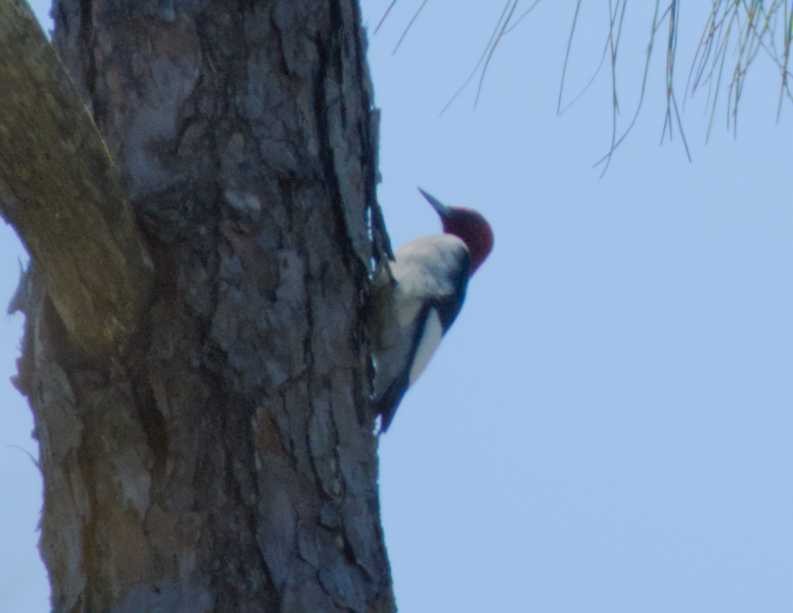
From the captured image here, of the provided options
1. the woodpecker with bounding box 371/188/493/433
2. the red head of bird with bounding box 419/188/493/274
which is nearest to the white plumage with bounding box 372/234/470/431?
the woodpecker with bounding box 371/188/493/433

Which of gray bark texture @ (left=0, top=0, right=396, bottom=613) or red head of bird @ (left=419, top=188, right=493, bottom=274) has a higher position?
red head of bird @ (left=419, top=188, right=493, bottom=274)

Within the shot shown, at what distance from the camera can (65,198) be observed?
207cm

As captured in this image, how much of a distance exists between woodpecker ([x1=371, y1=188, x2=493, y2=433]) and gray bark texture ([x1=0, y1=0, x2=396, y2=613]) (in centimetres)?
76

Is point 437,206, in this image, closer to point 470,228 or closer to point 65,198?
point 470,228

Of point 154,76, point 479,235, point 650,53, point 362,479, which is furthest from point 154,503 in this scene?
point 479,235

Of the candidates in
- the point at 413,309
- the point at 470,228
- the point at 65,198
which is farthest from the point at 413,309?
the point at 65,198

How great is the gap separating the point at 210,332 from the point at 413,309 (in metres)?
1.51

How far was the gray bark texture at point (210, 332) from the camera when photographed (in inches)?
83.3

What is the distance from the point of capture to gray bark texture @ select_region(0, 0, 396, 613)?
2.12 meters

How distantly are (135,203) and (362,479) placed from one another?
1.59 ft

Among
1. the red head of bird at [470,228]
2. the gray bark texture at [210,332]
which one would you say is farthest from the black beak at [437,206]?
the gray bark texture at [210,332]

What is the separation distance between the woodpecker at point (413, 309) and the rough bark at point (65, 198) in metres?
0.99

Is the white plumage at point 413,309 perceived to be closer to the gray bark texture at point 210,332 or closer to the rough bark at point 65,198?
the gray bark texture at point 210,332

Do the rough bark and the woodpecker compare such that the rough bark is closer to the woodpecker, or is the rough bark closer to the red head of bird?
the woodpecker
